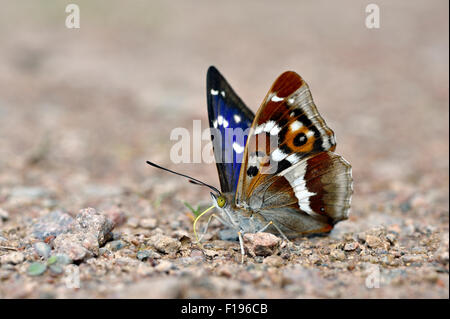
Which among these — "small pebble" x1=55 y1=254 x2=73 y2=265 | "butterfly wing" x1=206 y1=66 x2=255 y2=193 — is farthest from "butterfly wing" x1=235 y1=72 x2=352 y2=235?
"small pebble" x1=55 y1=254 x2=73 y2=265

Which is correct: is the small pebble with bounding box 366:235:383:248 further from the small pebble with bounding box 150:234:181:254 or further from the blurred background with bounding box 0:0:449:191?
the blurred background with bounding box 0:0:449:191

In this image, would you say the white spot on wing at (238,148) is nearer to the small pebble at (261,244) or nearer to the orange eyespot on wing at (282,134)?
the orange eyespot on wing at (282,134)

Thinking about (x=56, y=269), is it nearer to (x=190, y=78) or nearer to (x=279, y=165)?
(x=279, y=165)

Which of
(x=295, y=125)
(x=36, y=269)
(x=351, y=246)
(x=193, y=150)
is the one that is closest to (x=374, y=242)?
(x=351, y=246)

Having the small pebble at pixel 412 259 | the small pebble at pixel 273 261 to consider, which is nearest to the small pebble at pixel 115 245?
the small pebble at pixel 273 261

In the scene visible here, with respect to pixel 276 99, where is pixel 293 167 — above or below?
below

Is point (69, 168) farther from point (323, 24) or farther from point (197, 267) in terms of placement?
point (323, 24)
